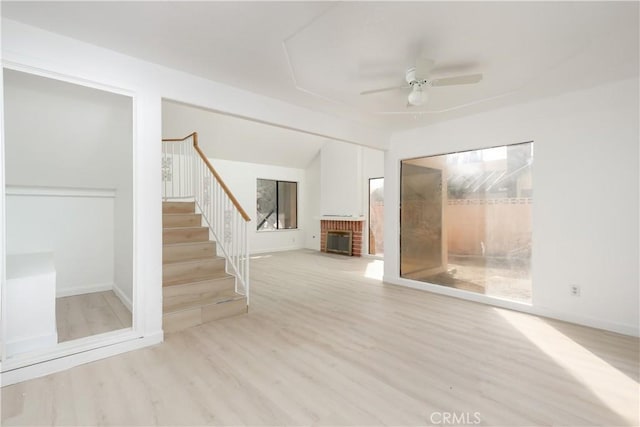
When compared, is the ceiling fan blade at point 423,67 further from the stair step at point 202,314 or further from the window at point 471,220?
the stair step at point 202,314

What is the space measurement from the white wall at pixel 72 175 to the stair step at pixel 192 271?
49cm

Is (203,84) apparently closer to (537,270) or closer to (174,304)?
(174,304)

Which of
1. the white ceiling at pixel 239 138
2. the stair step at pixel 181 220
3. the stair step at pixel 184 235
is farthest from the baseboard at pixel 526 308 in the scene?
the white ceiling at pixel 239 138

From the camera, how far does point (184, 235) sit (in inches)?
146

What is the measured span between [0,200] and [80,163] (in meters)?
1.75

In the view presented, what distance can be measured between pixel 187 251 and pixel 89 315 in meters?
1.22

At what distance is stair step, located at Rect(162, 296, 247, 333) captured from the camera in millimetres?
2887

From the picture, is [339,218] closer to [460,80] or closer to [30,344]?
[460,80]

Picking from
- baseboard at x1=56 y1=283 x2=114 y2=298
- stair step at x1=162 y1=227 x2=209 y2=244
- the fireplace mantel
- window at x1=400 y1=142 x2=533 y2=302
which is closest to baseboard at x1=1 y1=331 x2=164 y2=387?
stair step at x1=162 y1=227 x2=209 y2=244

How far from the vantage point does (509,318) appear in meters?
3.31

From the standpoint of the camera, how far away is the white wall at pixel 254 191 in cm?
760

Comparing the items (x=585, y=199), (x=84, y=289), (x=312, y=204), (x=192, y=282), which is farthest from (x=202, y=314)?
(x=312, y=204)

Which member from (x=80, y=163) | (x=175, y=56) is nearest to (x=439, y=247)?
(x=175, y=56)

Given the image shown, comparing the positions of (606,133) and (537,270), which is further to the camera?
(537,270)
